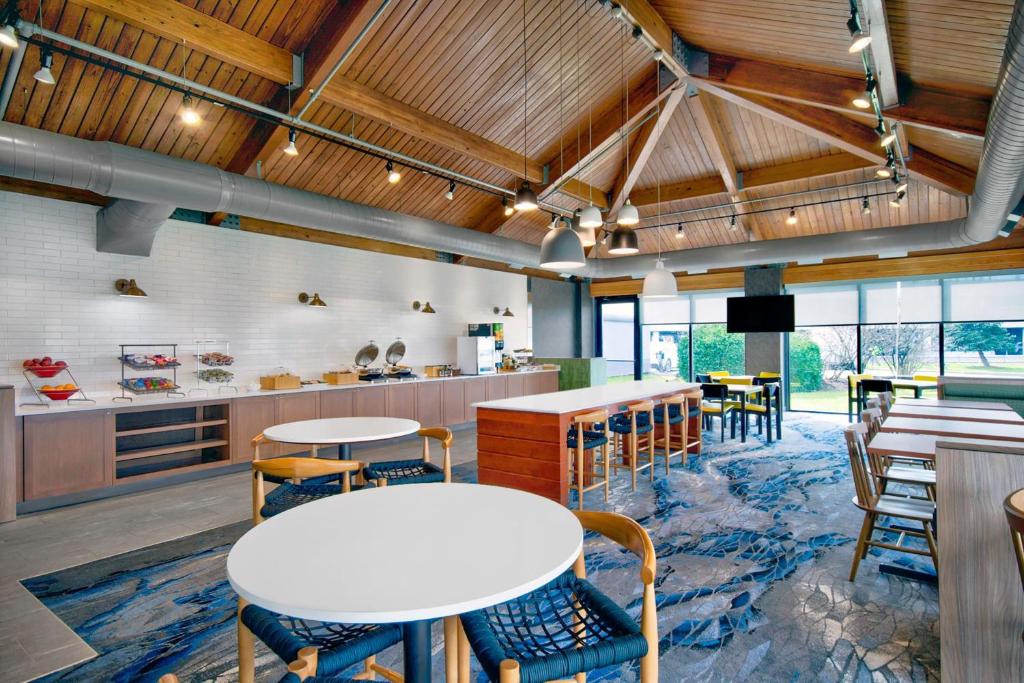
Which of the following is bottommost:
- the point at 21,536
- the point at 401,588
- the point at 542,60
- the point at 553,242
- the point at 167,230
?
the point at 21,536

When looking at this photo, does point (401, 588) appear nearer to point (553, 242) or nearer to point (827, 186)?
point (553, 242)

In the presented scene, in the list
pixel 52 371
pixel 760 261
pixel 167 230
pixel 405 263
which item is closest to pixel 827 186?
pixel 760 261

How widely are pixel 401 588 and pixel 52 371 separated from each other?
5.64m

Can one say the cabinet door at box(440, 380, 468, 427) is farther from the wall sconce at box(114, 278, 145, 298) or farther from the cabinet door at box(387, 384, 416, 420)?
the wall sconce at box(114, 278, 145, 298)

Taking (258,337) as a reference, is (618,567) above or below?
below

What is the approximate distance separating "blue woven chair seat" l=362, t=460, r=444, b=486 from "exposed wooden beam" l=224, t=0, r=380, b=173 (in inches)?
134

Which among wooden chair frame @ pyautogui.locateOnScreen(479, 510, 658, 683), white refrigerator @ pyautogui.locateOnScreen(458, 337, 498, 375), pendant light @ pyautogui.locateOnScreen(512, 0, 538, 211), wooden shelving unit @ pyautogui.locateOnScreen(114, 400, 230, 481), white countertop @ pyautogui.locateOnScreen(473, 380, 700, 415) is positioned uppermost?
pendant light @ pyautogui.locateOnScreen(512, 0, 538, 211)

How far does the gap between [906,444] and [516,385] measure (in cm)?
747

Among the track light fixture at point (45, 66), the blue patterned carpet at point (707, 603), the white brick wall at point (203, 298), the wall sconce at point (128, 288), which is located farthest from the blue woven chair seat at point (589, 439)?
the wall sconce at point (128, 288)

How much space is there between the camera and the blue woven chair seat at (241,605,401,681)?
1.44m

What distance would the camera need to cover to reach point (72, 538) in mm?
4102

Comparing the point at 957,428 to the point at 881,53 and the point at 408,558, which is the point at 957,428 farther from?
the point at 408,558

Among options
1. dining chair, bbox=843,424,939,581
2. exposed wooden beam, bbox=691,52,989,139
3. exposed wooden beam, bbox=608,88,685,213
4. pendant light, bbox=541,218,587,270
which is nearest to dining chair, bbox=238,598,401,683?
dining chair, bbox=843,424,939,581

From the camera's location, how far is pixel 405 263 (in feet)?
29.4
